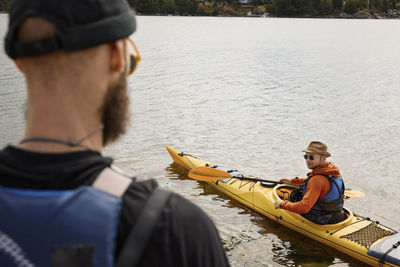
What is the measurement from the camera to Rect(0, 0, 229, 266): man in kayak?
103cm

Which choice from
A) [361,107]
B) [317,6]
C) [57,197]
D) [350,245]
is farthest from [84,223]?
[317,6]

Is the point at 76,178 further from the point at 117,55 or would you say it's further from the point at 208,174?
the point at 208,174

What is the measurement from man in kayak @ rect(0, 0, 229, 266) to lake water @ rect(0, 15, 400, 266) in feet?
22.0

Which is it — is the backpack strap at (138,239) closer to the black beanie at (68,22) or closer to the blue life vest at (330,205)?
the black beanie at (68,22)

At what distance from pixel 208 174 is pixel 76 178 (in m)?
8.97

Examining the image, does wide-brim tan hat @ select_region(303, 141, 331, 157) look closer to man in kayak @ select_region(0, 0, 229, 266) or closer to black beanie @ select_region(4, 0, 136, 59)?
man in kayak @ select_region(0, 0, 229, 266)

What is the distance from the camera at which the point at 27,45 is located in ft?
3.55

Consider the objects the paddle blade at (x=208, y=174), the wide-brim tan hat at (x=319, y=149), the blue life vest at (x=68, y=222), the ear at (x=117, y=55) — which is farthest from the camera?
the paddle blade at (x=208, y=174)

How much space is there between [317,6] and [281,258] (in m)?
140

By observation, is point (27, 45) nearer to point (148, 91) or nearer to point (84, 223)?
point (84, 223)

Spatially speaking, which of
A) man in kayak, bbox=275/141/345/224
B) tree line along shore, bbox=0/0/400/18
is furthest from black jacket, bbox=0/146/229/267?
tree line along shore, bbox=0/0/400/18

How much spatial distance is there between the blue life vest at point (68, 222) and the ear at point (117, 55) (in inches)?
13.3

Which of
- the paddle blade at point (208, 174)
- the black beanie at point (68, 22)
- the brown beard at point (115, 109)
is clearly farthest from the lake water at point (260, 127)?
the black beanie at point (68, 22)

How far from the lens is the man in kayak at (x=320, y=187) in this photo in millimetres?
6875
